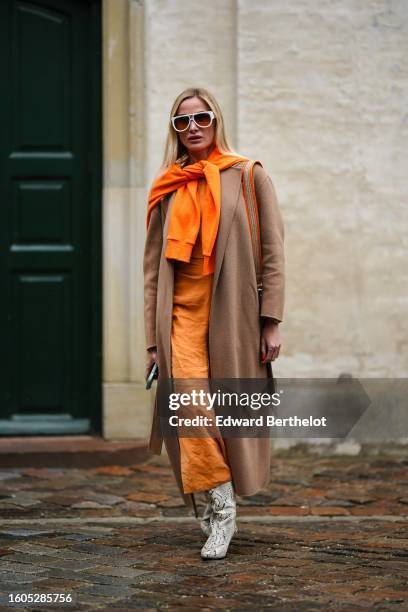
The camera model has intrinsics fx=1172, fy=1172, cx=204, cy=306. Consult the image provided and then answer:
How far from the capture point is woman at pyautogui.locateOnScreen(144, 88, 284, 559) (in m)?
4.70

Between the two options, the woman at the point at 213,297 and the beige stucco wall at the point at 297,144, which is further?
the beige stucco wall at the point at 297,144

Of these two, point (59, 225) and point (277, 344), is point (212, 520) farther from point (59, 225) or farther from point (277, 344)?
point (59, 225)

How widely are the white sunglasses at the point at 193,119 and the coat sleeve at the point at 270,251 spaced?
29 cm

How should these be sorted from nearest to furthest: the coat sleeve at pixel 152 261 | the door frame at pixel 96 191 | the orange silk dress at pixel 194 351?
the orange silk dress at pixel 194 351
the coat sleeve at pixel 152 261
the door frame at pixel 96 191

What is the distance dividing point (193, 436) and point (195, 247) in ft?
2.54

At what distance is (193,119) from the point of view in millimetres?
4836

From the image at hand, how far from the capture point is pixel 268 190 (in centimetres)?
484

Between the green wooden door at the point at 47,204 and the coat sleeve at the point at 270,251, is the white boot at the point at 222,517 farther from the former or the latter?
the green wooden door at the point at 47,204

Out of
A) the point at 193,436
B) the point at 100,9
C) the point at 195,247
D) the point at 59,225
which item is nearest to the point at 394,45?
the point at 100,9

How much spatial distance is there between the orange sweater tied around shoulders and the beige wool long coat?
5 cm

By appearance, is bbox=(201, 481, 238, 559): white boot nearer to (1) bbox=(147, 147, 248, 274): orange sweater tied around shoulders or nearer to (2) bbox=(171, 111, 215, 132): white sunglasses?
(1) bbox=(147, 147, 248, 274): orange sweater tied around shoulders

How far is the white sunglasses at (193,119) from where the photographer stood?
483cm

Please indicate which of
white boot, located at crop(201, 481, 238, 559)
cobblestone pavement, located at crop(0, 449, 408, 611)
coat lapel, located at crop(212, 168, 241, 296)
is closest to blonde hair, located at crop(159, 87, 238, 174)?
coat lapel, located at crop(212, 168, 241, 296)

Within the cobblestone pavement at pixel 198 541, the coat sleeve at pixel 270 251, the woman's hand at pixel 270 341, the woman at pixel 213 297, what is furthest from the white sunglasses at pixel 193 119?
the cobblestone pavement at pixel 198 541
